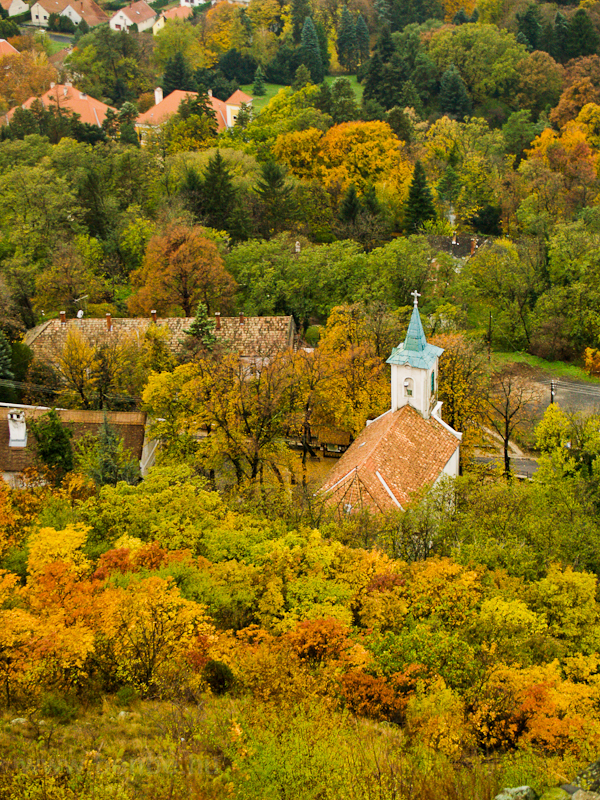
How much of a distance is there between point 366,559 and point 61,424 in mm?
18533

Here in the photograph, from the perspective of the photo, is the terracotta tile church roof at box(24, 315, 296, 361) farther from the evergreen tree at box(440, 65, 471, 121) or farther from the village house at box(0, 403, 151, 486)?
the evergreen tree at box(440, 65, 471, 121)

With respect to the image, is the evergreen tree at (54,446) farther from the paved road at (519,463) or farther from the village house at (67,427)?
the paved road at (519,463)

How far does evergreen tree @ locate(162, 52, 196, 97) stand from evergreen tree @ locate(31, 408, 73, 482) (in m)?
73.1

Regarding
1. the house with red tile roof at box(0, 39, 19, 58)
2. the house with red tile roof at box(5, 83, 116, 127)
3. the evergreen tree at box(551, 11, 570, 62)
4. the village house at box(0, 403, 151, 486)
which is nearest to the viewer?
the village house at box(0, 403, 151, 486)

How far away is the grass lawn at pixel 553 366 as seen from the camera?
53.8m

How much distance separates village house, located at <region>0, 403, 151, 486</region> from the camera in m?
37.2

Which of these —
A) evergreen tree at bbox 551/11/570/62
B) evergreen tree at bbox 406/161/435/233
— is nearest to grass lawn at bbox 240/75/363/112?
evergreen tree at bbox 551/11/570/62

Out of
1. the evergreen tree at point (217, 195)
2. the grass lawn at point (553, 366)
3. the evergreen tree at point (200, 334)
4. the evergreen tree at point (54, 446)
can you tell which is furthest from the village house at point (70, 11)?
the evergreen tree at point (54, 446)

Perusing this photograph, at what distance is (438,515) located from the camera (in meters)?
30.7

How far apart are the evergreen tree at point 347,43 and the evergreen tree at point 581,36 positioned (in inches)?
1148

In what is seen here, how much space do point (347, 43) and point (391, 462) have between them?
94.9 m

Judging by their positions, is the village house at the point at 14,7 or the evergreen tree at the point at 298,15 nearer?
the evergreen tree at the point at 298,15

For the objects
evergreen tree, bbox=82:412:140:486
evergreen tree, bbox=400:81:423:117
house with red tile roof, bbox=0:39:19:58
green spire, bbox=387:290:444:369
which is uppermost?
house with red tile roof, bbox=0:39:19:58

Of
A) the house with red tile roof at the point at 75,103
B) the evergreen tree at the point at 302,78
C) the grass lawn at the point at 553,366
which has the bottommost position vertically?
the grass lawn at the point at 553,366
